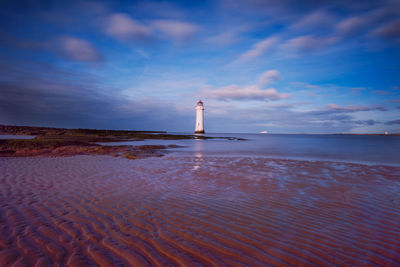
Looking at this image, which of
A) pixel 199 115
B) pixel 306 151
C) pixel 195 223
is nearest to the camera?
pixel 195 223

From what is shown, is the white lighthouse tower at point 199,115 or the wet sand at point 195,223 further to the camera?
the white lighthouse tower at point 199,115

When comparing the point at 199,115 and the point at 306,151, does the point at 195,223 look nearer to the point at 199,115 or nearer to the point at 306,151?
the point at 306,151

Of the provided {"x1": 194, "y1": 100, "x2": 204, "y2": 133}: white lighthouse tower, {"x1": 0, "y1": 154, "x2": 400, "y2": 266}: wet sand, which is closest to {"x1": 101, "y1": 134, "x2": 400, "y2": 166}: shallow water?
{"x1": 0, "y1": 154, "x2": 400, "y2": 266}: wet sand

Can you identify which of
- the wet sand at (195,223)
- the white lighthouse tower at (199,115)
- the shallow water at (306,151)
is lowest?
the shallow water at (306,151)

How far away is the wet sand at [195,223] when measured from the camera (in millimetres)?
2820

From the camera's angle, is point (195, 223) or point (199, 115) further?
point (199, 115)

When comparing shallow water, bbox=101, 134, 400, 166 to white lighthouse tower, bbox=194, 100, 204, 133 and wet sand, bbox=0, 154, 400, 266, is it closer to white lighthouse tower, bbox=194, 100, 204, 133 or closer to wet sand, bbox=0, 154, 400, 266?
wet sand, bbox=0, 154, 400, 266

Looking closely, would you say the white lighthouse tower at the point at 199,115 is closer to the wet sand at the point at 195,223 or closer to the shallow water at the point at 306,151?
the shallow water at the point at 306,151

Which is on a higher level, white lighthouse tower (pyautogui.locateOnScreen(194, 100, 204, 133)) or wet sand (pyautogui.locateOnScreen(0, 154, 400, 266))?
white lighthouse tower (pyautogui.locateOnScreen(194, 100, 204, 133))

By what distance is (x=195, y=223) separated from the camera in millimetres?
3945

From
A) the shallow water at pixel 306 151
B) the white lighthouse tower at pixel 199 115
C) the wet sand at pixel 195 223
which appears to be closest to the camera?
the wet sand at pixel 195 223

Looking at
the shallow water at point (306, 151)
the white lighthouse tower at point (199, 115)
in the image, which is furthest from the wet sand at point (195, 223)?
the white lighthouse tower at point (199, 115)

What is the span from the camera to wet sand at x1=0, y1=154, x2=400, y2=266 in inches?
111

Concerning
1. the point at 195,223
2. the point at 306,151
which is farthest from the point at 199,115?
the point at 195,223
